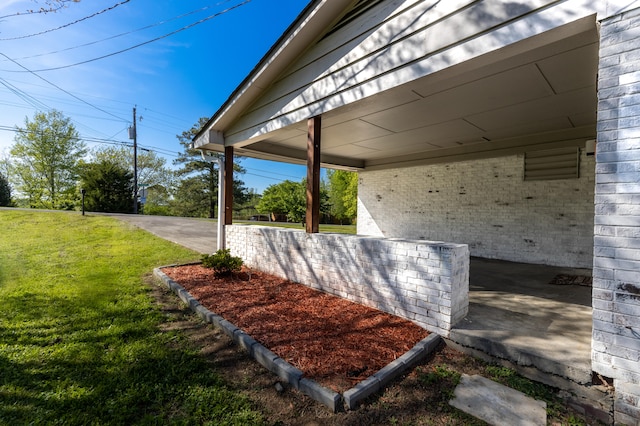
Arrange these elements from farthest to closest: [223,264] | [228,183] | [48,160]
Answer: [48,160]
[228,183]
[223,264]

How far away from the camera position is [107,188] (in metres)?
20.4

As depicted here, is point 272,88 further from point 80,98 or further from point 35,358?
point 80,98

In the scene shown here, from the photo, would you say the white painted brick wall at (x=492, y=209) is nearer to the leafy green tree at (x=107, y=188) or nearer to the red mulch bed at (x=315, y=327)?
the red mulch bed at (x=315, y=327)

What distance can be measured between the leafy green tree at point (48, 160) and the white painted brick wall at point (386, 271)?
28.4 meters

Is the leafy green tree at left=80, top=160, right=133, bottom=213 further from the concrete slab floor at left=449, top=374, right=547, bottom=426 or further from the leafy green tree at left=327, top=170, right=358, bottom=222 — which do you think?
the concrete slab floor at left=449, top=374, right=547, bottom=426

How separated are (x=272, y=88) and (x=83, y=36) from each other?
433cm

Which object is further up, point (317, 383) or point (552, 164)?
point (552, 164)

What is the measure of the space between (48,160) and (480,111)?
3301 centimetres

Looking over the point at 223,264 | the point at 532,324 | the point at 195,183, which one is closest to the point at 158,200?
the point at 195,183

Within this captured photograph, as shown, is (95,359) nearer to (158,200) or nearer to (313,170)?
(313,170)

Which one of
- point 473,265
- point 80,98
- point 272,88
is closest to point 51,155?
point 80,98

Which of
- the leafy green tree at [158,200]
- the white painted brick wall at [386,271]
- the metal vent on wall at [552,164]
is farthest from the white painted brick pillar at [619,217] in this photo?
the leafy green tree at [158,200]

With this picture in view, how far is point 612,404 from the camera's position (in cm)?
171

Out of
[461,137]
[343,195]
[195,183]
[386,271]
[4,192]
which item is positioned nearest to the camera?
[386,271]
